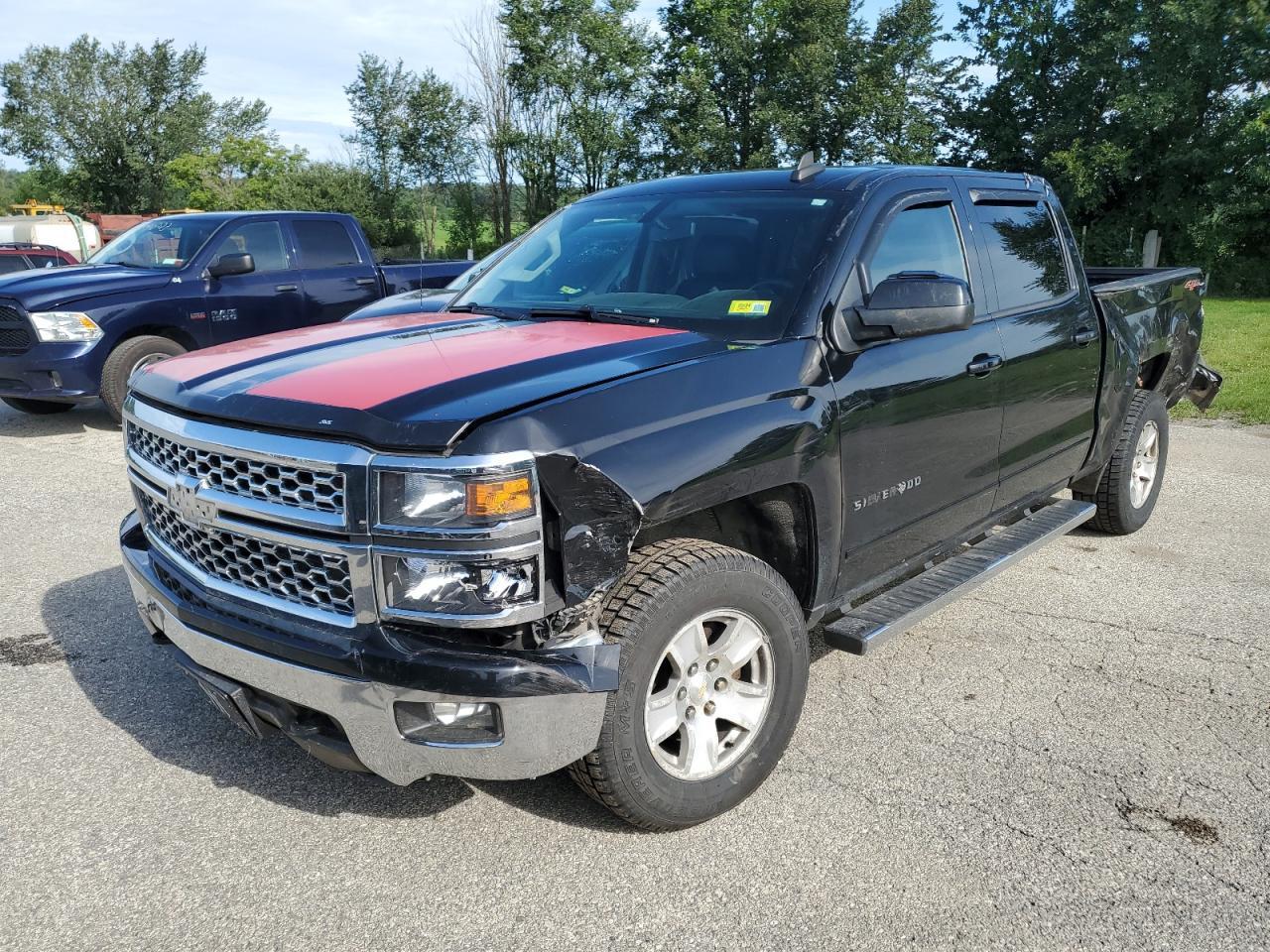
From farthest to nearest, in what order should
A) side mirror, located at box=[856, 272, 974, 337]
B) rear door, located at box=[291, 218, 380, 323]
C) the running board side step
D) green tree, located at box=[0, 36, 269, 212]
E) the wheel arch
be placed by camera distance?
1. green tree, located at box=[0, 36, 269, 212]
2. rear door, located at box=[291, 218, 380, 323]
3. the running board side step
4. side mirror, located at box=[856, 272, 974, 337]
5. the wheel arch

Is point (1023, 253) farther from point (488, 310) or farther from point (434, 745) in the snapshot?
point (434, 745)

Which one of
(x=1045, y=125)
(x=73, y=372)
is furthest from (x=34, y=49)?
(x=73, y=372)

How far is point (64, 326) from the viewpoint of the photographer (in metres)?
8.14

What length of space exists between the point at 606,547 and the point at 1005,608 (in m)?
2.89

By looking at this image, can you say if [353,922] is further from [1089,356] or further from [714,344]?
[1089,356]

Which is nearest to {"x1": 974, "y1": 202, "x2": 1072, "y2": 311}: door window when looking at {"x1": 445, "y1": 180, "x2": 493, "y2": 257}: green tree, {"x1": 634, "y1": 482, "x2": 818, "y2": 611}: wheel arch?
{"x1": 634, "y1": 482, "x2": 818, "y2": 611}: wheel arch

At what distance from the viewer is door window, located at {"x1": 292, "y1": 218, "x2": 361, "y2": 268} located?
9711 mm

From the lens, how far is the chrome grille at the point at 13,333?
808cm

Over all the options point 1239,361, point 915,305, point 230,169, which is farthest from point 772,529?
point 230,169

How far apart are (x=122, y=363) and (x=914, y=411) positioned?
7.22 metres

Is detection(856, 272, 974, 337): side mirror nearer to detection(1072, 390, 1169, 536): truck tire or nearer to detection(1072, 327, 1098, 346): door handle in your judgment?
detection(1072, 327, 1098, 346): door handle

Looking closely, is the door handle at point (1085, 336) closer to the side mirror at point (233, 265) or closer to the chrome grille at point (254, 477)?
the chrome grille at point (254, 477)

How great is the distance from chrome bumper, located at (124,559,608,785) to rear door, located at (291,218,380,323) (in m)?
7.77

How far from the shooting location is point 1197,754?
10.8 ft
